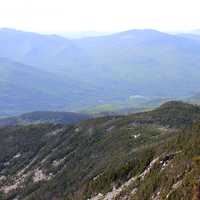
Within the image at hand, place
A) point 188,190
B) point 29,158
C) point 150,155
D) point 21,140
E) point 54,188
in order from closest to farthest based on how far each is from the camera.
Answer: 1. point 188,190
2. point 150,155
3. point 54,188
4. point 29,158
5. point 21,140

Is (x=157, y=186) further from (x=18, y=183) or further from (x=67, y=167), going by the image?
(x=18, y=183)

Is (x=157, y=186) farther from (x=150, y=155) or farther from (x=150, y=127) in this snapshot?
(x=150, y=127)

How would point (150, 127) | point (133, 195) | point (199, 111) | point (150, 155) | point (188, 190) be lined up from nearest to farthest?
point (188, 190), point (133, 195), point (150, 155), point (150, 127), point (199, 111)

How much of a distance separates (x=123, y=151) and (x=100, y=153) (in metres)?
11.7

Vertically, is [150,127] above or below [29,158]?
above

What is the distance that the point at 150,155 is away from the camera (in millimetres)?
69312

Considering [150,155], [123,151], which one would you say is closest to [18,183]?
[123,151]

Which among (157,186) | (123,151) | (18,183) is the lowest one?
(18,183)

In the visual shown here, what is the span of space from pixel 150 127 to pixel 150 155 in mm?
47106

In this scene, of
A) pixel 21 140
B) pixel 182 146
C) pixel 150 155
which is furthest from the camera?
pixel 21 140

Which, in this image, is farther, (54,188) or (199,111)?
(199,111)

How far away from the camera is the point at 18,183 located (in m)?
111

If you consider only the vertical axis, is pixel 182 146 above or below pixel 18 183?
above

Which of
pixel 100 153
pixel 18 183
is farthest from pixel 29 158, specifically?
pixel 100 153
